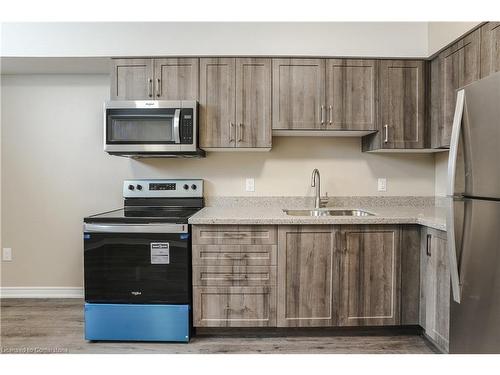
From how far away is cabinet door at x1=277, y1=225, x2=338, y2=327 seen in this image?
227 cm

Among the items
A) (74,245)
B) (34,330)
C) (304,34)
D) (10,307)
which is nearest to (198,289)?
(34,330)

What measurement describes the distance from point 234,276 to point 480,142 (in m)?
1.61

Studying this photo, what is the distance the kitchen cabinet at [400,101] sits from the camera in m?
2.57

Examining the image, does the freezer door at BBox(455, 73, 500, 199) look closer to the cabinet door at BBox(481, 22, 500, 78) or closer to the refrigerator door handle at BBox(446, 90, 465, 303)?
the refrigerator door handle at BBox(446, 90, 465, 303)

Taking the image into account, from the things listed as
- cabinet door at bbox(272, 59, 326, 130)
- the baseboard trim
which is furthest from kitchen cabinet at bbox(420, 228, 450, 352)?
the baseboard trim

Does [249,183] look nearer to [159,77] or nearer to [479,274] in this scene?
[159,77]

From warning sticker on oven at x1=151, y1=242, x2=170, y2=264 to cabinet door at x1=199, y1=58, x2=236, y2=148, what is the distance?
838 mm

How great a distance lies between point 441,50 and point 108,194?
9.71 ft

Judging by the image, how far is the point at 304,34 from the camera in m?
2.54

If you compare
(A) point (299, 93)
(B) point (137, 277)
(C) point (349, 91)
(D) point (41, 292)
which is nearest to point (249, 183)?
(A) point (299, 93)

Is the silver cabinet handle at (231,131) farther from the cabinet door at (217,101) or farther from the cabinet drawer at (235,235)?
the cabinet drawer at (235,235)

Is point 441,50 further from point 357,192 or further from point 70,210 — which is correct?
point 70,210

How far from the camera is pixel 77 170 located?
303 cm

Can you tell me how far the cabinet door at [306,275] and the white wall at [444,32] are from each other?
1550 millimetres
